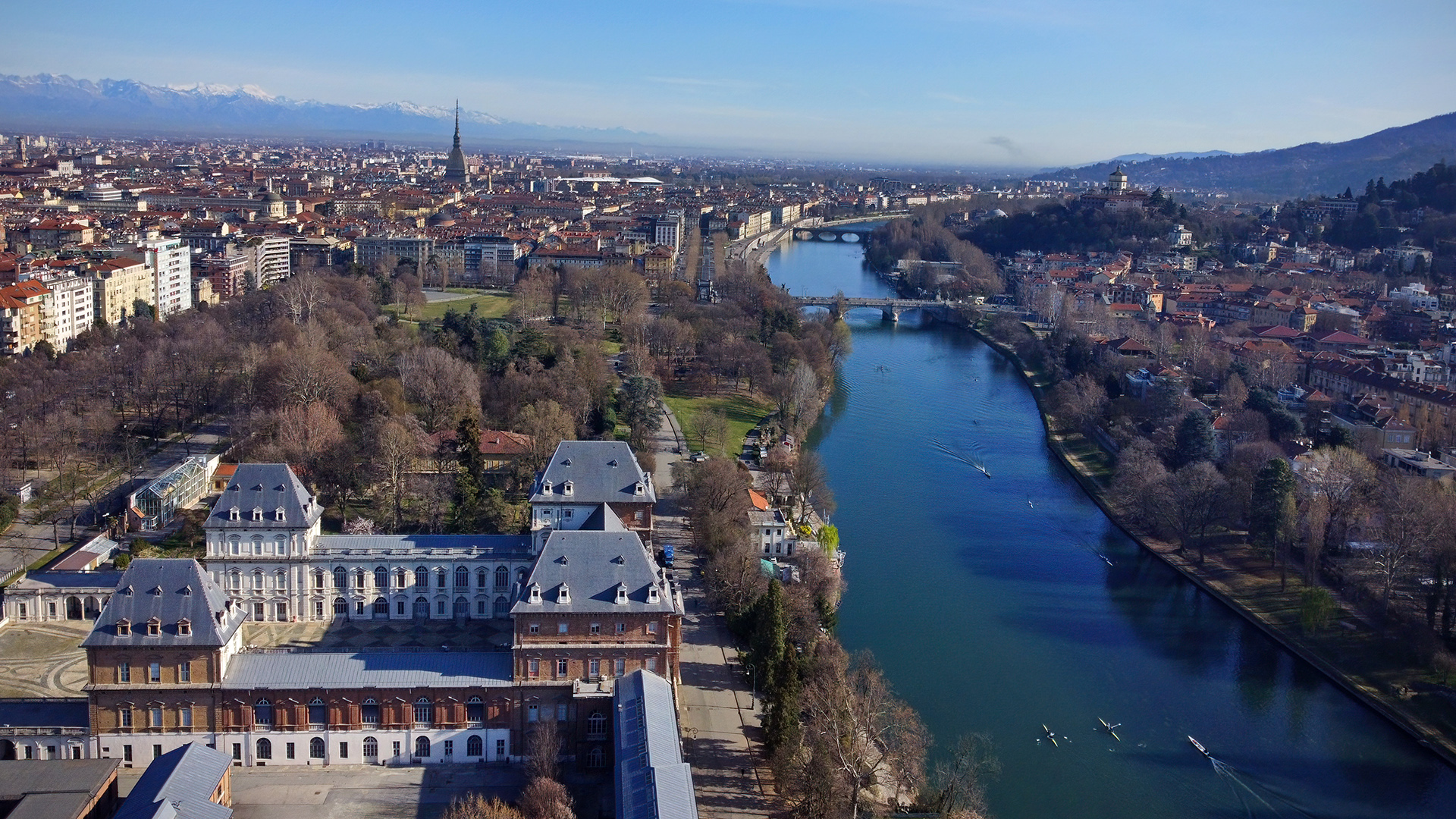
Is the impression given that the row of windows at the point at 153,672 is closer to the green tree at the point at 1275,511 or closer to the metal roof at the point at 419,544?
Answer: the metal roof at the point at 419,544

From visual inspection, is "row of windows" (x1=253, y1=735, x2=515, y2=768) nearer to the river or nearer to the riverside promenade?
the riverside promenade

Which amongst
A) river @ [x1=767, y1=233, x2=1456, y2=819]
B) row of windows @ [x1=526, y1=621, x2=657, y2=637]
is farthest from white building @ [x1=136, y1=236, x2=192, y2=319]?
row of windows @ [x1=526, y1=621, x2=657, y2=637]

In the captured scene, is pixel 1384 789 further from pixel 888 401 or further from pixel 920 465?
pixel 888 401

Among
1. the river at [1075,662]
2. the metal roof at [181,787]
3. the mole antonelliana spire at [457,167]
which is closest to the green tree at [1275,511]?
the river at [1075,662]

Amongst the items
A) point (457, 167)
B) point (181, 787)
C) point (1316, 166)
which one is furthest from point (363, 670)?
point (1316, 166)

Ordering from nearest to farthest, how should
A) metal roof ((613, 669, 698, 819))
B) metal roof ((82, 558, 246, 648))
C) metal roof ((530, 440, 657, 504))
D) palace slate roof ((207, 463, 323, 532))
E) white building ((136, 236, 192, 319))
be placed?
1. metal roof ((613, 669, 698, 819))
2. metal roof ((82, 558, 246, 648))
3. palace slate roof ((207, 463, 323, 532))
4. metal roof ((530, 440, 657, 504))
5. white building ((136, 236, 192, 319))
